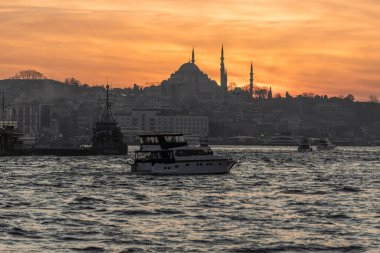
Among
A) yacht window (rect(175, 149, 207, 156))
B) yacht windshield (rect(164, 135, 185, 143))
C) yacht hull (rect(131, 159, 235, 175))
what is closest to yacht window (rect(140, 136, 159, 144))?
yacht windshield (rect(164, 135, 185, 143))

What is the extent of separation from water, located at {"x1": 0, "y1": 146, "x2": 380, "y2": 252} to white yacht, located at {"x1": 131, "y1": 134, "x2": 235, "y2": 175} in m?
10.5

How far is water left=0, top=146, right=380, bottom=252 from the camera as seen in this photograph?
39344 mm

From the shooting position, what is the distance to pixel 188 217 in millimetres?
48594

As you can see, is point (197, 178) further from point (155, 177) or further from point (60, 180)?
point (60, 180)

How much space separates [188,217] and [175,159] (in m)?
40.1

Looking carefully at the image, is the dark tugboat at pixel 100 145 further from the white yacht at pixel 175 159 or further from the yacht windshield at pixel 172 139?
the yacht windshield at pixel 172 139

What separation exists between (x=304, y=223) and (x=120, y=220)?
347 inches

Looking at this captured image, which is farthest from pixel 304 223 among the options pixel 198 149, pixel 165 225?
pixel 198 149

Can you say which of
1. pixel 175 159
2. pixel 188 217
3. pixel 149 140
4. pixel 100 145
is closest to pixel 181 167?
pixel 175 159

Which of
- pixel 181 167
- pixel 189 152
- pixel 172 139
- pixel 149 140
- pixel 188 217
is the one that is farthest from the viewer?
pixel 149 140

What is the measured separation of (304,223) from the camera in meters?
46.2

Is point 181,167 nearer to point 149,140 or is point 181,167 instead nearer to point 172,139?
point 172,139

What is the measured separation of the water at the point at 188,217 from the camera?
39.3 meters

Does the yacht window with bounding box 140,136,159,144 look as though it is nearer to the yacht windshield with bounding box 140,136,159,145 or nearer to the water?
the yacht windshield with bounding box 140,136,159,145
